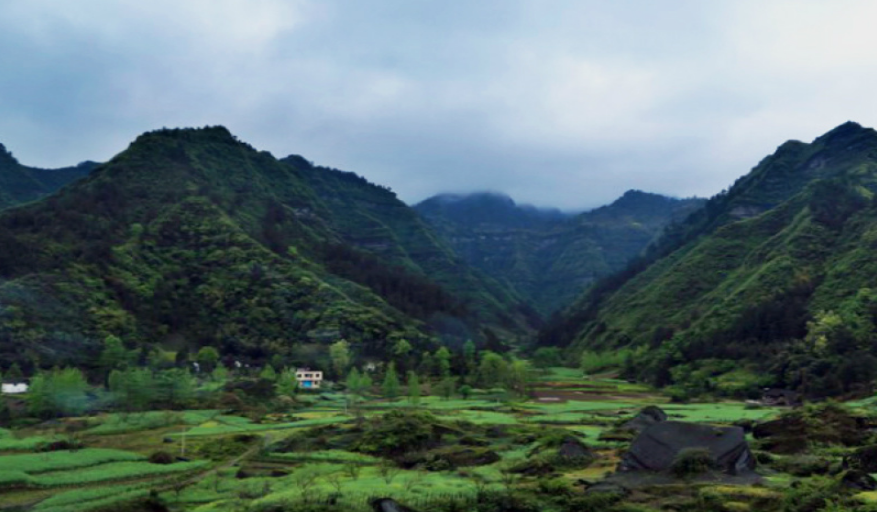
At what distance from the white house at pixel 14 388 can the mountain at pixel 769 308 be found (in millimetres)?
85587

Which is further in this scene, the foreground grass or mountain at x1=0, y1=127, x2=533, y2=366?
mountain at x1=0, y1=127, x2=533, y2=366

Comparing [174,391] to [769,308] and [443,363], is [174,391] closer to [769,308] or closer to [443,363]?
[443,363]

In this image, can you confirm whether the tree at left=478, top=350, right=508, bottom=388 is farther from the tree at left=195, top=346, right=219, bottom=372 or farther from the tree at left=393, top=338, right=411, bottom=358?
the tree at left=195, top=346, right=219, bottom=372

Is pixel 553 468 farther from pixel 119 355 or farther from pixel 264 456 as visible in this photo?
pixel 119 355

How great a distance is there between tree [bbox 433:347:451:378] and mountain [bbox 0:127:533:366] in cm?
1472

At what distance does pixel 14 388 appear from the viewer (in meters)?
82.6

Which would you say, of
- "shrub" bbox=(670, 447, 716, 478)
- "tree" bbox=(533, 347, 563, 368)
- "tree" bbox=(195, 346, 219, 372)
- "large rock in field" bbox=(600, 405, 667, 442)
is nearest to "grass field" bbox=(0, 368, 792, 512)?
"large rock in field" bbox=(600, 405, 667, 442)

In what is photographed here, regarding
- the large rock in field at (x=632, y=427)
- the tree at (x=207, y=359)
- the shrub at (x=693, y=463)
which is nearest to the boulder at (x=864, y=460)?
the shrub at (x=693, y=463)

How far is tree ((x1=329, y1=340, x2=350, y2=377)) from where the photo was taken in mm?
114750

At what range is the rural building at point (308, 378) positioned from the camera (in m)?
106

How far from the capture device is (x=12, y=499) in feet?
123

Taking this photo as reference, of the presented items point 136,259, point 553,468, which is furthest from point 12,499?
point 136,259

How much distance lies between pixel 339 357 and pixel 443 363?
17.2 m

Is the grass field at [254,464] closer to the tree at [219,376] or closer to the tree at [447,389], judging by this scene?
the tree at [447,389]
